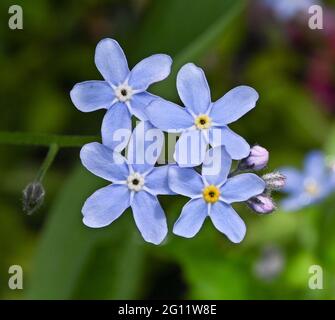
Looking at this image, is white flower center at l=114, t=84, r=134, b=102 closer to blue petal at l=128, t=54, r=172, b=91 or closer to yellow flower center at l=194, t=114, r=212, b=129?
blue petal at l=128, t=54, r=172, b=91

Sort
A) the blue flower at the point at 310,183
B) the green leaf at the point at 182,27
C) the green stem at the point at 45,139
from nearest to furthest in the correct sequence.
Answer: the green stem at the point at 45,139
the green leaf at the point at 182,27
the blue flower at the point at 310,183

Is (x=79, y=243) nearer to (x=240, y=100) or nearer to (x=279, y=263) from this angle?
(x=279, y=263)

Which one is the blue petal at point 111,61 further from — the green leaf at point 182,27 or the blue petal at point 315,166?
the blue petal at point 315,166

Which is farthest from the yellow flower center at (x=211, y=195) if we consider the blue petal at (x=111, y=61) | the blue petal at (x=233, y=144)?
the blue petal at (x=111, y=61)

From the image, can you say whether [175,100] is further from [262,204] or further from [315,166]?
[262,204]

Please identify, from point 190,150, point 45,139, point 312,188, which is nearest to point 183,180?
point 190,150

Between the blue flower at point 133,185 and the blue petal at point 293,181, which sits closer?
the blue flower at point 133,185
